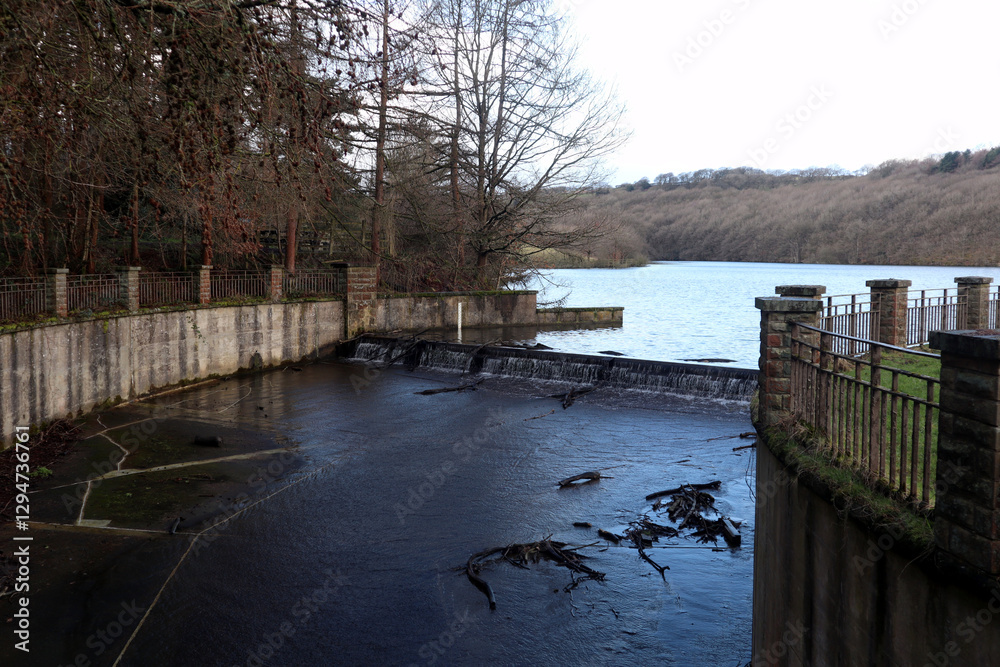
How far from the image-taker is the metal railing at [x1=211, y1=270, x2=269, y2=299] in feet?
69.7

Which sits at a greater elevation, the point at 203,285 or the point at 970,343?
the point at 203,285

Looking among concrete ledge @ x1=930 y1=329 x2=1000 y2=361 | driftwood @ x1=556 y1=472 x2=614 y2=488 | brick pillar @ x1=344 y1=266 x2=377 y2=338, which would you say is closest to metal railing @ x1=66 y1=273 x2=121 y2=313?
brick pillar @ x1=344 y1=266 x2=377 y2=338

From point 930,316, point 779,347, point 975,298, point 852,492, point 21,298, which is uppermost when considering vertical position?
point 975,298

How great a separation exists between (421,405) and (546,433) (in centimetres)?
396


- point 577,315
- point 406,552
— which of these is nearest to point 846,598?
point 406,552

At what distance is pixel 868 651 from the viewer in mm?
4109

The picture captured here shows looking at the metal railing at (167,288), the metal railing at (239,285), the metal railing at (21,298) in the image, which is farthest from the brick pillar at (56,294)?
the metal railing at (239,285)

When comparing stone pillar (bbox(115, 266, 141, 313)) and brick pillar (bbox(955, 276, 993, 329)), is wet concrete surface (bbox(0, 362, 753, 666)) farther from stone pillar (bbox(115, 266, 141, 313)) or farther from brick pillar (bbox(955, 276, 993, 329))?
brick pillar (bbox(955, 276, 993, 329))

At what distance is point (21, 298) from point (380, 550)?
9.94m

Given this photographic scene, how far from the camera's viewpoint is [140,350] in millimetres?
17703

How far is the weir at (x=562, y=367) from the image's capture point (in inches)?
691

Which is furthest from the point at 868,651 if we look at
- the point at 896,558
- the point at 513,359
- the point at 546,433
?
the point at 513,359

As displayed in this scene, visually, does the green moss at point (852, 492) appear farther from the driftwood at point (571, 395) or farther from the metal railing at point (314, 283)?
the metal railing at point (314, 283)

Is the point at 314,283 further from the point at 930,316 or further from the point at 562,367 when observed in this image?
the point at 930,316
